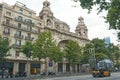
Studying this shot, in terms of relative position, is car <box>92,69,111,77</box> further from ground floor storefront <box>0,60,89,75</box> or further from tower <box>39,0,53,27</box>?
tower <box>39,0,53,27</box>

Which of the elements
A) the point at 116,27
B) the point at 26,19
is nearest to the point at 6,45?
the point at 26,19

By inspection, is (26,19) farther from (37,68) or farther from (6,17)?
(37,68)

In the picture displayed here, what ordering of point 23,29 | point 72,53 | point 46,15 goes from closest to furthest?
point 23,29, point 72,53, point 46,15

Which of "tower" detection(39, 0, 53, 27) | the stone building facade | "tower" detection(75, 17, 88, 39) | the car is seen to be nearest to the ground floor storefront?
the stone building facade

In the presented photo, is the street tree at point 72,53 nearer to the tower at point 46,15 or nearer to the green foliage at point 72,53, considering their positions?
the green foliage at point 72,53

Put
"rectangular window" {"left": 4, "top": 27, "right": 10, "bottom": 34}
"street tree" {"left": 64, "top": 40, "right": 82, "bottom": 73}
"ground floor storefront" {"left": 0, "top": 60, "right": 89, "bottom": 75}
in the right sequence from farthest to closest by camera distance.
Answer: "street tree" {"left": 64, "top": 40, "right": 82, "bottom": 73} < "rectangular window" {"left": 4, "top": 27, "right": 10, "bottom": 34} < "ground floor storefront" {"left": 0, "top": 60, "right": 89, "bottom": 75}

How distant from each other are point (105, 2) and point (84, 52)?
49629 millimetres

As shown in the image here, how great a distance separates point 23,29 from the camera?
1941 inches

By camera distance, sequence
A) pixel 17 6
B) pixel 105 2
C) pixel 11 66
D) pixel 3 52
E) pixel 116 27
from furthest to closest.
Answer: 1. pixel 17 6
2. pixel 11 66
3. pixel 3 52
4. pixel 116 27
5. pixel 105 2

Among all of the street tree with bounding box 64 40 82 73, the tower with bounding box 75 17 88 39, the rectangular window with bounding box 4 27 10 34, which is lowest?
the street tree with bounding box 64 40 82 73

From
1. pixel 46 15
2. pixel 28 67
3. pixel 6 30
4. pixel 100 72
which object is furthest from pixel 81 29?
pixel 100 72

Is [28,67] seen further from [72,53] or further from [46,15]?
[46,15]

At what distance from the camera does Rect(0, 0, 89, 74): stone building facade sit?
45.4 meters

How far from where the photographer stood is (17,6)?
4972cm
